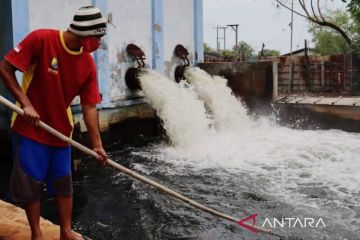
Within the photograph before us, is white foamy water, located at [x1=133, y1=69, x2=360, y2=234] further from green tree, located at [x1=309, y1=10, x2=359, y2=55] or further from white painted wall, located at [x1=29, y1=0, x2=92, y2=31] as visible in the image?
green tree, located at [x1=309, y1=10, x2=359, y2=55]

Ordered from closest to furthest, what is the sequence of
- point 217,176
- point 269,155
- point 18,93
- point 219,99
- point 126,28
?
point 18,93, point 217,176, point 269,155, point 126,28, point 219,99

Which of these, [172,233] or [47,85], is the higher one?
[47,85]

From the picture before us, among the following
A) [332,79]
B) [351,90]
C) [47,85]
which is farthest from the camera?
[332,79]

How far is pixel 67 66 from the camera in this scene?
2795mm

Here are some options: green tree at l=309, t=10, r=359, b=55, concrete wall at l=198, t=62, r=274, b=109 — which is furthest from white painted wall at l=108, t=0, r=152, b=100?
A: green tree at l=309, t=10, r=359, b=55

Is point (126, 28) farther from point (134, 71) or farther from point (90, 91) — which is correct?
point (90, 91)

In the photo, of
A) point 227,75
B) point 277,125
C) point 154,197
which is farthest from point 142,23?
point 154,197

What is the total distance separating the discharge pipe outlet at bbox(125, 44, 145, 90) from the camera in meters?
9.69

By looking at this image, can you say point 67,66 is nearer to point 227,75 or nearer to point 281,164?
point 281,164

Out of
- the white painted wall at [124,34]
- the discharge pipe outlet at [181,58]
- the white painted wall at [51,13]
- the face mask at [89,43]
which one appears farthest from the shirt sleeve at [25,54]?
the discharge pipe outlet at [181,58]

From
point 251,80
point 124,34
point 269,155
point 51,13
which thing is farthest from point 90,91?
point 251,80

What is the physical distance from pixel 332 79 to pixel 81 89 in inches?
698

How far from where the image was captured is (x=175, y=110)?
379 inches

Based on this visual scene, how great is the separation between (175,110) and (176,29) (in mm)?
3117
